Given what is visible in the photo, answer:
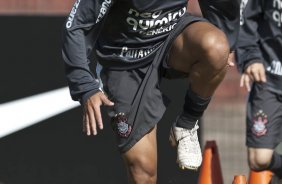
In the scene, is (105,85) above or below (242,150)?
above

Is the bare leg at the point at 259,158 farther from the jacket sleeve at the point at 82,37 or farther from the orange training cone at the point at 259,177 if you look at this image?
the jacket sleeve at the point at 82,37

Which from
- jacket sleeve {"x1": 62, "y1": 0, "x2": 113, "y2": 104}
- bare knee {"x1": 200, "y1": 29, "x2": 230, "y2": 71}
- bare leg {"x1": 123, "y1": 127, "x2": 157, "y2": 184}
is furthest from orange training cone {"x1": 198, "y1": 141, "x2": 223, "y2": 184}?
jacket sleeve {"x1": 62, "y1": 0, "x2": 113, "y2": 104}

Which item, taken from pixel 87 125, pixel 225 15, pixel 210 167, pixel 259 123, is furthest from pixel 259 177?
pixel 87 125

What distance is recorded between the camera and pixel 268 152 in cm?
743

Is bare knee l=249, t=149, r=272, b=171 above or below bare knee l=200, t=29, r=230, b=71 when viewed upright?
below

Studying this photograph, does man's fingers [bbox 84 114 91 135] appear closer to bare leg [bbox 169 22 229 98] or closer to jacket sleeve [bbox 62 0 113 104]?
jacket sleeve [bbox 62 0 113 104]

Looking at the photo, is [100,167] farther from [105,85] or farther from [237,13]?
[237,13]

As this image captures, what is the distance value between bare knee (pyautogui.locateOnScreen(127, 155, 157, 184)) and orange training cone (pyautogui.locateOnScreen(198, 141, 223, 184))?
3.04 feet

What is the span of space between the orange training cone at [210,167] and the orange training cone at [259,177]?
1.22 feet

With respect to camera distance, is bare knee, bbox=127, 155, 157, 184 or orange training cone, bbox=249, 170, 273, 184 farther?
orange training cone, bbox=249, 170, 273, 184

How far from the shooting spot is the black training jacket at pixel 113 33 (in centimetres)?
572

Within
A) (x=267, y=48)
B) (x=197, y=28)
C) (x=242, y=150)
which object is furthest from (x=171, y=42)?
(x=242, y=150)

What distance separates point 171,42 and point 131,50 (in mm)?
245

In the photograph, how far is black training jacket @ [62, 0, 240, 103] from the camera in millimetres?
5719
